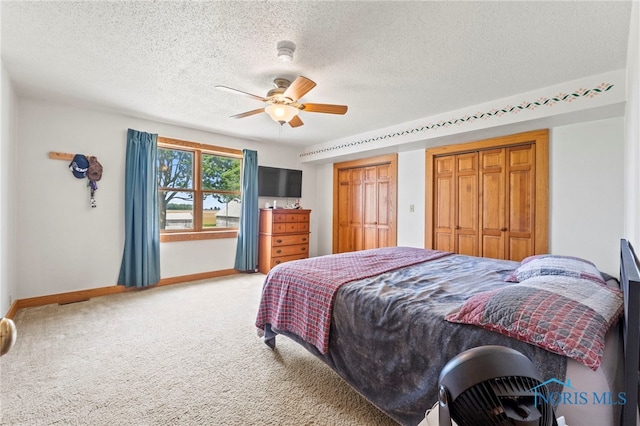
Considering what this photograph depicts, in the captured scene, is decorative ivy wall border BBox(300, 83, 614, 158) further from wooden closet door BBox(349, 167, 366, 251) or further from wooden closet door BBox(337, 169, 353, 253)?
wooden closet door BBox(337, 169, 353, 253)

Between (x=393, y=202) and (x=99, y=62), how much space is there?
13.2 ft

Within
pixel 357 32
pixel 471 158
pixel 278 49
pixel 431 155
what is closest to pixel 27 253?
pixel 278 49

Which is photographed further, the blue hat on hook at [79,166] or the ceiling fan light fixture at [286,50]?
the blue hat on hook at [79,166]

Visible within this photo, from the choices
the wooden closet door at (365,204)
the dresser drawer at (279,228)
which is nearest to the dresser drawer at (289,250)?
the dresser drawer at (279,228)

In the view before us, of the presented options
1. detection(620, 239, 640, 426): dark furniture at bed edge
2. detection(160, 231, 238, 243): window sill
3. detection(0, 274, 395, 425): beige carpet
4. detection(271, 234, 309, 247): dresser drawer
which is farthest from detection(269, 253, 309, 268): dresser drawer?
detection(620, 239, 640, 426): dark furniture at bed edge

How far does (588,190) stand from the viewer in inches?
115

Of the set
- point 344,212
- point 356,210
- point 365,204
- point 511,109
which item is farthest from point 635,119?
point 344,212

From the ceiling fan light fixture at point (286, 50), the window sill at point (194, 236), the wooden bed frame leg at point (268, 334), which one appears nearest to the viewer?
the ceiling fan light fixture at point (286, 50)

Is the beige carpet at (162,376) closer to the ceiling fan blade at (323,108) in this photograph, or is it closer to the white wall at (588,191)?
the ceiling fan blade at (323,108)

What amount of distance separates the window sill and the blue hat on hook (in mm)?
1205

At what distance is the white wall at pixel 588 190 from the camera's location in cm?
278

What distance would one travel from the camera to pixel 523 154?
3.39 meters

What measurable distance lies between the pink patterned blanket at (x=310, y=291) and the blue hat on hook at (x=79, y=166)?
2975 millimetres

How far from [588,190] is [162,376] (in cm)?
421
